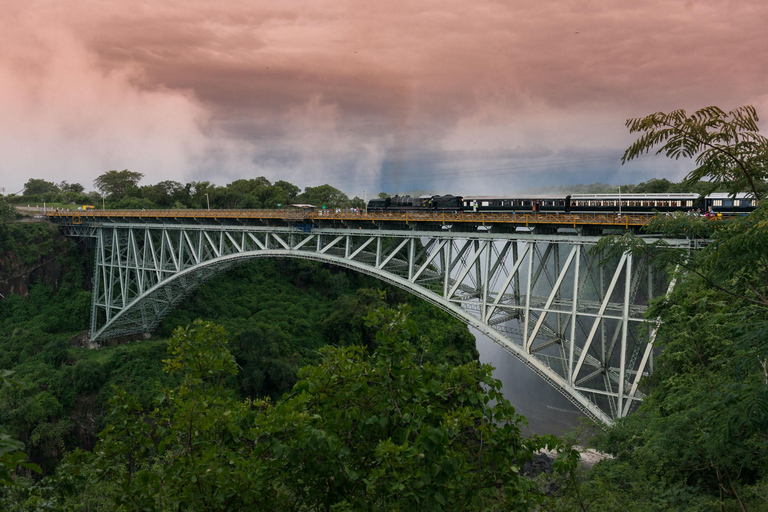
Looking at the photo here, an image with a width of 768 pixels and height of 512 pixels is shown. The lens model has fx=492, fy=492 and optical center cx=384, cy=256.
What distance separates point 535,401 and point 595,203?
63.9ft

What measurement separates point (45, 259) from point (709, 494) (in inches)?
1651

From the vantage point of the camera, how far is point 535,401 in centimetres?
3491

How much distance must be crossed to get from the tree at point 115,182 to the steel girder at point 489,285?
87.2ft

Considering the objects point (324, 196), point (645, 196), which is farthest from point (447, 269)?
point (324, 196)

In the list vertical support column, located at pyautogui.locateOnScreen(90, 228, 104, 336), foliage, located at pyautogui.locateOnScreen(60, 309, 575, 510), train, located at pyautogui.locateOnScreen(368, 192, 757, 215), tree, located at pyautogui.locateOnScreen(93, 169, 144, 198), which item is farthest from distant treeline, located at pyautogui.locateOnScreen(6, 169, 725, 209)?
foliage, located at pyautogui.locateOnScreen(60, 309, 575, 510)

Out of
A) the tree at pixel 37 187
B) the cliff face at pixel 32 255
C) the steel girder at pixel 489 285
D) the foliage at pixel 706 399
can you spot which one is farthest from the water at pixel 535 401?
the tree at pixel 37 187

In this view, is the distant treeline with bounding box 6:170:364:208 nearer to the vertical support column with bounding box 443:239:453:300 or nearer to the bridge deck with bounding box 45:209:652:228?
the bridge deck with bounding box 45:209:652:228

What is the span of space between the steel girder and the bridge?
69 mm

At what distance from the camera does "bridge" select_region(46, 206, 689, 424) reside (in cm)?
1644

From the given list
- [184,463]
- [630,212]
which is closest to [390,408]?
[184,463]

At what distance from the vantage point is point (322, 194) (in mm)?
58375

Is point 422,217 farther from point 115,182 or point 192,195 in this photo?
point 115,182

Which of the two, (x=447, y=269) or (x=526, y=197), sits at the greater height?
(x=526, y=197)

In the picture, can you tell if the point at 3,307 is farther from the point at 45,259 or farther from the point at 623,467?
the point at 623,467
